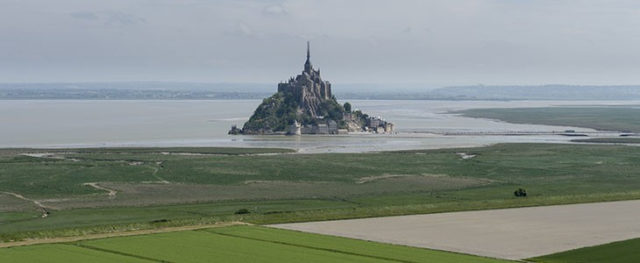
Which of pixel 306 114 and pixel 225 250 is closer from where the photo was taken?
pixel 225 250

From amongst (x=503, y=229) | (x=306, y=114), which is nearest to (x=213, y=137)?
(x=306, y=114)

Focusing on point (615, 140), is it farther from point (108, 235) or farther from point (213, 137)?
point (108, 235)

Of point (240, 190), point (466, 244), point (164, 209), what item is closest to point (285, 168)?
point (240, 190)

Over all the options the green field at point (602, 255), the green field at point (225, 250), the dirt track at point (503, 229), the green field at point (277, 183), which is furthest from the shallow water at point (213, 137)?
the green field at point (602, 255)

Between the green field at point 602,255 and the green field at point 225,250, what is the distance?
296 centimetres

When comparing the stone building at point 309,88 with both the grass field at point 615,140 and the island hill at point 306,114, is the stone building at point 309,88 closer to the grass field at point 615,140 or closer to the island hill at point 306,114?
the island hill at point 306,114

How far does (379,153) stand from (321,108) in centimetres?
5180

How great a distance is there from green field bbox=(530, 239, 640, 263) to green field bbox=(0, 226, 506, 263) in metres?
2.96

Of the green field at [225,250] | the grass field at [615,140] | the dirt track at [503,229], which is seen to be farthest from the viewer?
the grass field at [615,140]

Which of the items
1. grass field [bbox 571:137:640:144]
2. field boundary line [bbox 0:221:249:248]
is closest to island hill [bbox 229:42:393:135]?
grass field [bbox 571:137:640:144]

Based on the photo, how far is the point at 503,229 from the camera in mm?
46188

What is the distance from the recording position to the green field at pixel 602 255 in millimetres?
37500

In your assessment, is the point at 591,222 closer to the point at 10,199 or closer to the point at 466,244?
the point at 466,244

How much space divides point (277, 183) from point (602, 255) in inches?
1514
